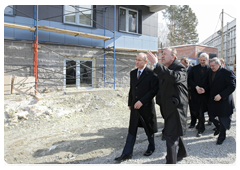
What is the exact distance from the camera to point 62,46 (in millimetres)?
7461

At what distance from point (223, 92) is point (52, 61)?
6.33 metres

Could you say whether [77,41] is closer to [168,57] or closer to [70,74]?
[70,74]

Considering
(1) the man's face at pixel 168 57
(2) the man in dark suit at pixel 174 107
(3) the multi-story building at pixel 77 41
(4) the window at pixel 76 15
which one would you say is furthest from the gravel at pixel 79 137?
(4) the window at pixel 76 15

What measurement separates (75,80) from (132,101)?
5.38m

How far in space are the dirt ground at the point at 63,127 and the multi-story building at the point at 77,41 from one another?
1.22 metres

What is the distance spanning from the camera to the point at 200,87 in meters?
4.13

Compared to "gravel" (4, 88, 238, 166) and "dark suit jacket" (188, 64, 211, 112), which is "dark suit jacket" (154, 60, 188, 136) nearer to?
"gravel" (4, 88, 238, 166)

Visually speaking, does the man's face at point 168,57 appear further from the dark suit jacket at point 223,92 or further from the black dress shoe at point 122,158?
the black dress shoe at point 122,158

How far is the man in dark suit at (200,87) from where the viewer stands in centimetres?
416

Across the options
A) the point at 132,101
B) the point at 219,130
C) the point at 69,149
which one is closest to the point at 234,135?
the point at 219,130

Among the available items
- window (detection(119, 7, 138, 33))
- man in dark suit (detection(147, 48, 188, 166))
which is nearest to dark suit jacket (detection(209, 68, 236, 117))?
man in dark suit (detection(147, 48, 188, 166))

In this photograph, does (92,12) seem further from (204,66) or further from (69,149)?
(69,149)

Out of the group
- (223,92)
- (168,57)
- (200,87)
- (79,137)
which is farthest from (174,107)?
(79,137)

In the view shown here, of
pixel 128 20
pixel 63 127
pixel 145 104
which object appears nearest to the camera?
pixel 145 104
